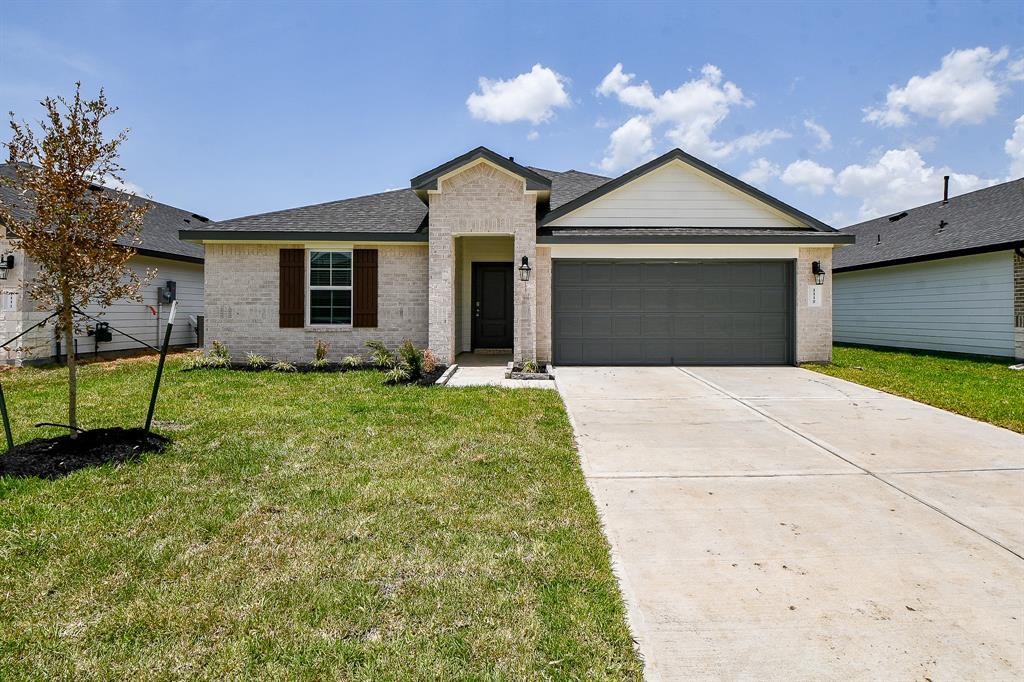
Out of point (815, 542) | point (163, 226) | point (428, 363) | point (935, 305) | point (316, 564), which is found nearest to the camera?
point (316, 564)

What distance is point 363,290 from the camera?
11320 mm

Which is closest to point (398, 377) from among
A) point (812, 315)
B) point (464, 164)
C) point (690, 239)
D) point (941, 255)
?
point (464, 164)

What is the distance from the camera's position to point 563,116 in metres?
12.5

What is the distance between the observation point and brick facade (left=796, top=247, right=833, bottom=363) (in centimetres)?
1126

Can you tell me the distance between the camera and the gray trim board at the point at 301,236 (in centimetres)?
1087

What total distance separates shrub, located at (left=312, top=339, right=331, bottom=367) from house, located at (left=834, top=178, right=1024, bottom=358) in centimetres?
1649

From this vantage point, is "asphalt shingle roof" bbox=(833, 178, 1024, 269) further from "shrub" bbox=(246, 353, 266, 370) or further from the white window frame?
"shrub" bbox=(246, 353, 266, 370)

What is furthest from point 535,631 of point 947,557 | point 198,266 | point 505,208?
point 198,266

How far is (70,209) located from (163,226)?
14.4 metres

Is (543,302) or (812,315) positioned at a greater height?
(543,302)

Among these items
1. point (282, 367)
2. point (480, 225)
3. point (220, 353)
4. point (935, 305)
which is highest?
point (480, 225)

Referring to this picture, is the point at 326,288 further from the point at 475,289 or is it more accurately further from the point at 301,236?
the point at 475,289

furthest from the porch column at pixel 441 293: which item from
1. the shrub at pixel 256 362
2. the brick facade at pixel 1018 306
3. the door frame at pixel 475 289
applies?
the brick facade at pixel 1018 306

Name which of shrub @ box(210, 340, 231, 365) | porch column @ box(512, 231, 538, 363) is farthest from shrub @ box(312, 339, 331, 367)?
porch column @ box(512, 231, 538, 363)
